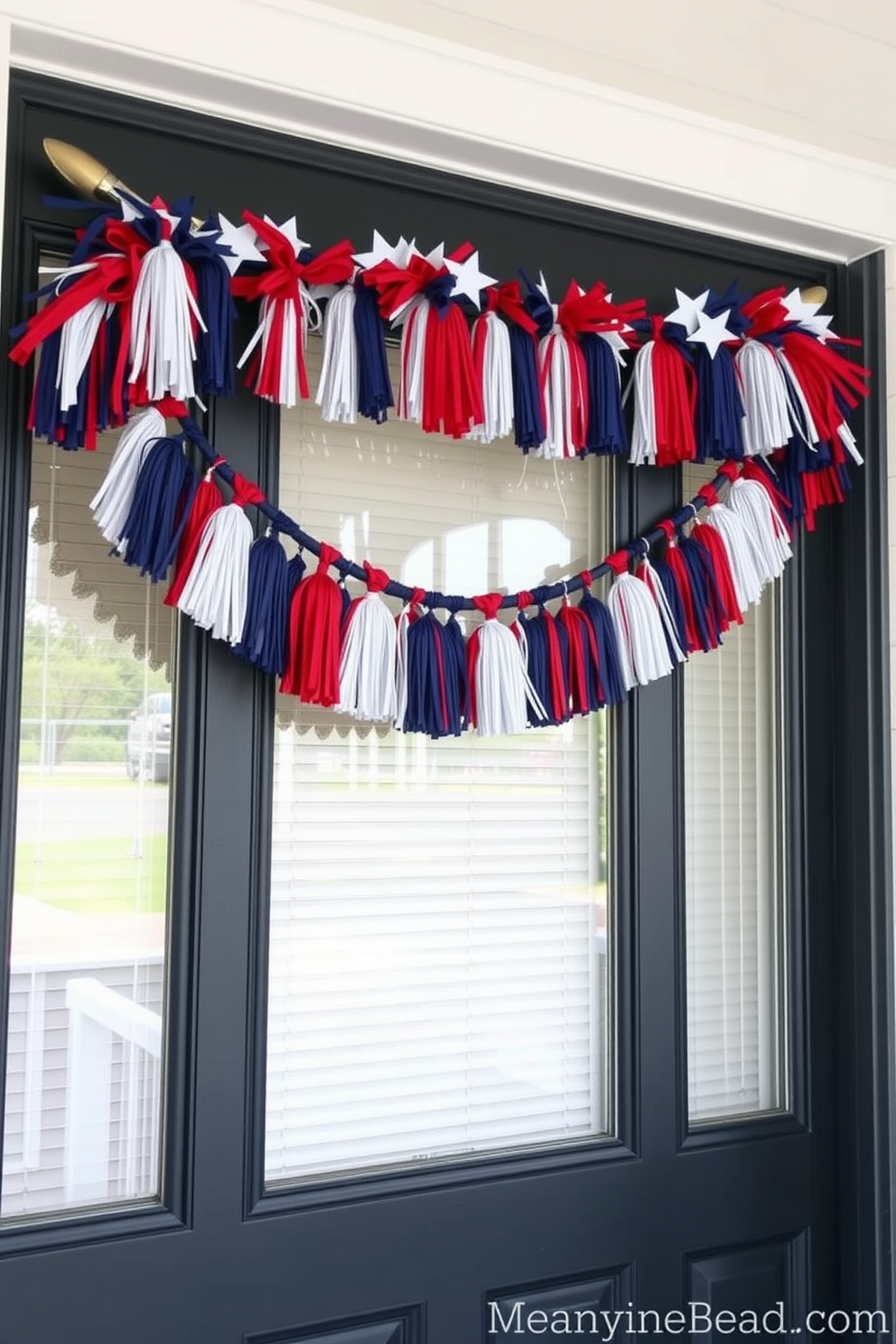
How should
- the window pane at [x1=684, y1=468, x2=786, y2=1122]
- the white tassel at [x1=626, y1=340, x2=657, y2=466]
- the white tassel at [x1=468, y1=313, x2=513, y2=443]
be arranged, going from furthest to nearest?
the window pane at [x1=684, y1=468, x2=786, y2=1122]
the white tassel at [x1=626, y1=340, x2=657, y2=466]
the white tassel at [x1=468, y1=313, x2=513, y2=443]

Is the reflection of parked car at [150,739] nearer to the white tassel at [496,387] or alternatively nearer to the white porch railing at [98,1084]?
the white porch railing at [98,1084]

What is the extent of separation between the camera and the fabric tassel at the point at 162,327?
117 cm

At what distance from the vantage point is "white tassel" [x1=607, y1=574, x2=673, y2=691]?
146cm

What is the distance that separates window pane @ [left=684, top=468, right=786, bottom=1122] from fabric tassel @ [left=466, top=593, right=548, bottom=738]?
1.16 feet

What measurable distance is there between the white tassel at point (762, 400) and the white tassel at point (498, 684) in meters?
0.44

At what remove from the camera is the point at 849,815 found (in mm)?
1667

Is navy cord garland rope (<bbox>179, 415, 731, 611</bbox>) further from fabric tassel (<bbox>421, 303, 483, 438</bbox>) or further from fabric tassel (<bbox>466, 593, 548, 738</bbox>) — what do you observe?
fabric tassel (<bbox>421, 303, 483, 438</bbox>)

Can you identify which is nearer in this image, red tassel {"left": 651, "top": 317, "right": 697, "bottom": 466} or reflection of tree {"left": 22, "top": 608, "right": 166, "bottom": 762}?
reflection of tree {"left": 22, "top": 608, "right": 166, "bottom": 762}

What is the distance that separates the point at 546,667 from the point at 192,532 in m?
0.46

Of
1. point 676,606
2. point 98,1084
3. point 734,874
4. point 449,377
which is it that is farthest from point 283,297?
point 734,874

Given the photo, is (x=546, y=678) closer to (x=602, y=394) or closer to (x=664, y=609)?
(x=664, y=609)

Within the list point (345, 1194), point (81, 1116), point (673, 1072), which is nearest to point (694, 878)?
point (673, 1072)

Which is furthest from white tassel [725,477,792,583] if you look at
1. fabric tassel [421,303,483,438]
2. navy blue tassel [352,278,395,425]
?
navy blue tassel [352,278,395,425]

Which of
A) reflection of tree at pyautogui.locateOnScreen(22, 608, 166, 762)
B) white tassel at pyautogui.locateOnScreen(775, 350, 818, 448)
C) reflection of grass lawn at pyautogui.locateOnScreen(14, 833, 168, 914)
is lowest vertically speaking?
reflection of grass lawn at pyautogui.locateOnScreen(14, 833, 168, 914)
